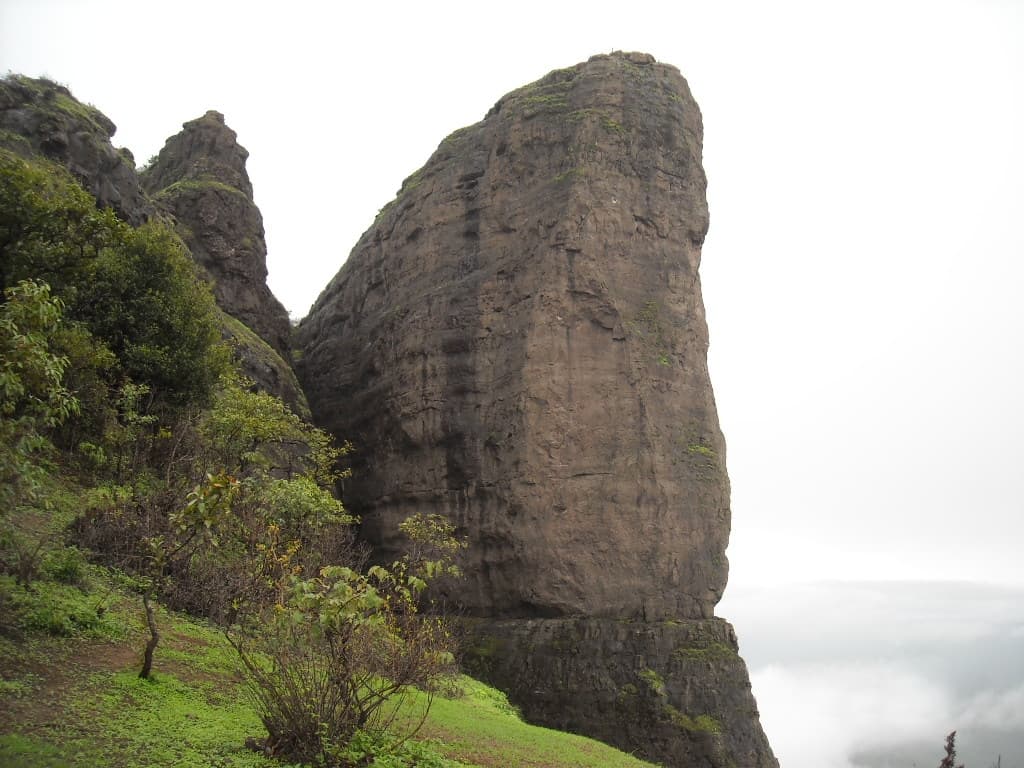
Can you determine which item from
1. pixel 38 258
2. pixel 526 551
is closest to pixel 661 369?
pixel 526 551

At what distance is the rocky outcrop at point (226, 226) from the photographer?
40969 mm

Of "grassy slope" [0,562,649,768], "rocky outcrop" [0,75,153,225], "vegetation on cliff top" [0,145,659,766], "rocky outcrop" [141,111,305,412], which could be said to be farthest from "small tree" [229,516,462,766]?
"rocky outcrop" [141,111,305,412]

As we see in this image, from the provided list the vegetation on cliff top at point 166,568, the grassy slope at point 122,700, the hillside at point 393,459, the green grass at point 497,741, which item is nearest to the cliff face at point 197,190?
the hillside at point 393,459

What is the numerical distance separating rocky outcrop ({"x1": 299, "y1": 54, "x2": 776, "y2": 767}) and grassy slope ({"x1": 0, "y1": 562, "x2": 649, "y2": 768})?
8935 mm

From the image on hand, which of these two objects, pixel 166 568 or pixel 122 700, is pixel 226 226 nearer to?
pixel 166 568

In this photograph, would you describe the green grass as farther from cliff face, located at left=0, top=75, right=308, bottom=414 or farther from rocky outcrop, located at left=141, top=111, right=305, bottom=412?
rocky outcrop, located at left=141, top=111, right=305, bottom=412

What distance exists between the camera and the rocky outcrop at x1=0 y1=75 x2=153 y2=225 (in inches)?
1176

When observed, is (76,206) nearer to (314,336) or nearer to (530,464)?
(530,464)

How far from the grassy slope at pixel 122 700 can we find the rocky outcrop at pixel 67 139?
63.8ft

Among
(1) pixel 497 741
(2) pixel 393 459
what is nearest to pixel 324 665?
(1) pixel 497 741

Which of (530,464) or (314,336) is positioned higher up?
(314,336)

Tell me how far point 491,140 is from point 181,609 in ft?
83.7

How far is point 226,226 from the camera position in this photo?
4256 cm

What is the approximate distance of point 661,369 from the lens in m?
31.2
